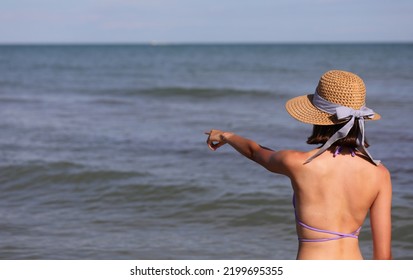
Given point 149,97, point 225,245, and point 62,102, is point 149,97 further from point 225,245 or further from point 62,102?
point 225,245

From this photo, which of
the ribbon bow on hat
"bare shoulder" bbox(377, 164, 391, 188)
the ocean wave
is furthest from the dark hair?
the ocean wave

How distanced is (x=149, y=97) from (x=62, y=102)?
3078 mm

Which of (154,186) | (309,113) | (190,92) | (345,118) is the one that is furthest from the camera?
(190,92)

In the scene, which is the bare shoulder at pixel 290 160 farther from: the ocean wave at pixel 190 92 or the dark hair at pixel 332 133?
the ocean wave at pixel 190 92

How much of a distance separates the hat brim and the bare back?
0.14m

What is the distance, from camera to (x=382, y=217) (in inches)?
121

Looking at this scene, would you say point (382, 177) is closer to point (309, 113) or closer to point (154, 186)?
point (309, 113)

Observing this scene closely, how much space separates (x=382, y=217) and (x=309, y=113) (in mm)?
561

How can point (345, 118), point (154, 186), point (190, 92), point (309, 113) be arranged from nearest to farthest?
point (345, 118)
point (309, 113)
point (154, 186)
point (190, 92)

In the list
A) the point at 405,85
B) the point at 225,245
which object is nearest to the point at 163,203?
the point at 225,245

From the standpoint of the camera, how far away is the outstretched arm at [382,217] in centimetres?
306

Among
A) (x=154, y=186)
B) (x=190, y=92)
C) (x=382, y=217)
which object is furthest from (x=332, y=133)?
(x=190, y=92)

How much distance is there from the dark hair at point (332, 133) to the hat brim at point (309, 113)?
0.04m

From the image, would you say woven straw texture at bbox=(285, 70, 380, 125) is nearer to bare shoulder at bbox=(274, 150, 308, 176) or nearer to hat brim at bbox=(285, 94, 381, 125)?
hat brim at bbox=(285, 94, 381, 125)
